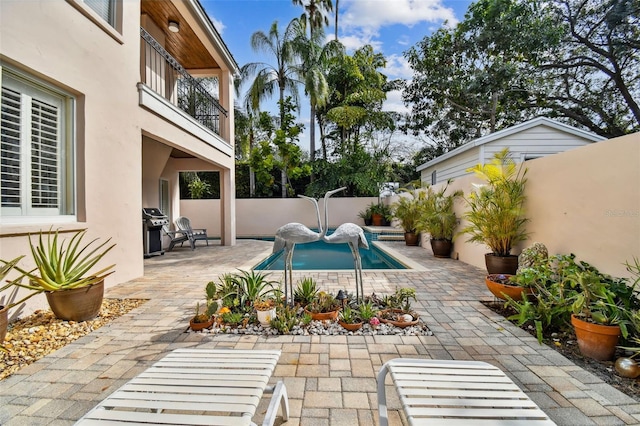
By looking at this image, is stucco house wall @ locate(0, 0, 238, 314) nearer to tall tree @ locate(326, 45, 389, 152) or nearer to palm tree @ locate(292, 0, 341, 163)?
palm tree @ locate(292, 0, 341, 163)

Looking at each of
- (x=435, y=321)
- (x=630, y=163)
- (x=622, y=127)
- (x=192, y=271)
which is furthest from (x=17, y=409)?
(x=622, y=127)

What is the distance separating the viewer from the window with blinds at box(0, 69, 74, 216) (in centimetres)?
379

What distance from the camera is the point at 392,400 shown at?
2.21 metres

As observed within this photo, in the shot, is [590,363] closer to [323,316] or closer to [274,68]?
[323,316]

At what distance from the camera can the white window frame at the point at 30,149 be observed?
3.84 meters

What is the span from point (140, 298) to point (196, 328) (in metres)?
1.76

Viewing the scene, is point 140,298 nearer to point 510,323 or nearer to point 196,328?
point 196,328

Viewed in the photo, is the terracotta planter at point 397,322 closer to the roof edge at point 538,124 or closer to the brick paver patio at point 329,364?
the brick paver patio at point 329,364

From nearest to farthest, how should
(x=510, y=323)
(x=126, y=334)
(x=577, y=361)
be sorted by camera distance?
(x=577, y=361), (x=126, y=334), (x=510, y=323)

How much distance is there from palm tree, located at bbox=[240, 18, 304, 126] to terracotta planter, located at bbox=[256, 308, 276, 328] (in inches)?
624

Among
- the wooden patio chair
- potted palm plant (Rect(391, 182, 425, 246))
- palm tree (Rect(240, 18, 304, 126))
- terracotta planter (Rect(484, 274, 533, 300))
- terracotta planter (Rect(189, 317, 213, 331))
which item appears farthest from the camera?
palm tree (Rect(240, 18, 304, 126))

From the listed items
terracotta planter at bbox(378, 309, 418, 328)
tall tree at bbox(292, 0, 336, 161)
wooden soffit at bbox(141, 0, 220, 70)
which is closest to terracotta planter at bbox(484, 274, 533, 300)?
terracotta planter at bbox(378, 309, 418, 328)

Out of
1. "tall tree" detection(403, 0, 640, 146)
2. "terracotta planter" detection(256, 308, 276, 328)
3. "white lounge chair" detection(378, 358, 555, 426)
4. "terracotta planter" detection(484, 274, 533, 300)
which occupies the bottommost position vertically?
"terracotta planter" detection(256, 308, 276, 328)

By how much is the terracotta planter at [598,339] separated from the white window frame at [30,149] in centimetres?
640
